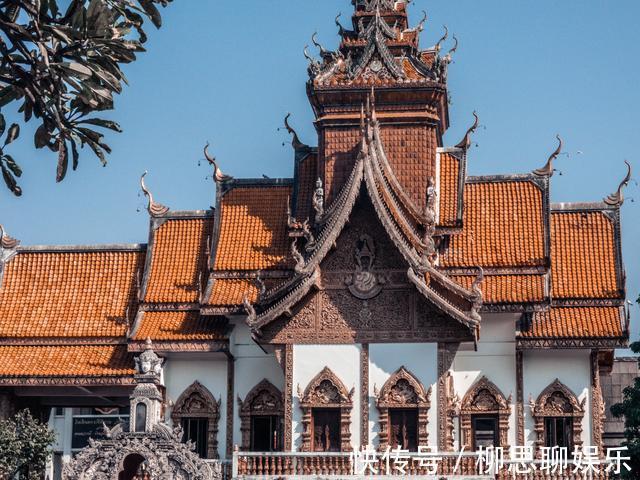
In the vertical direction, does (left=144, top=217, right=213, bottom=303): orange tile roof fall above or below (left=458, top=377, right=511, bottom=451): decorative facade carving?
above

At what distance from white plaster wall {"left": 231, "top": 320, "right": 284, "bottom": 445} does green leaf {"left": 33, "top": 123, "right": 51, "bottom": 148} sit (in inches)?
747

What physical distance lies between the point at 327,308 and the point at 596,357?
5.58 meters

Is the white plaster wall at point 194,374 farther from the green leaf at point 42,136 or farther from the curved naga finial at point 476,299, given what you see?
the green leaf at point 42,136

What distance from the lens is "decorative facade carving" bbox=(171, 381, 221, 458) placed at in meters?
28.6

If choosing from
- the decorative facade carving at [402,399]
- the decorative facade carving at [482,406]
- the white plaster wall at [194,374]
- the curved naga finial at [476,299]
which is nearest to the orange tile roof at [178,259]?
the white plaster wall at [194,374]

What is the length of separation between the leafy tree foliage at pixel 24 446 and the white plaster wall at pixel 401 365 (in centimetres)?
720

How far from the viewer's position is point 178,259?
30.4 metres

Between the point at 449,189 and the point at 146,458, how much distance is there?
8.95 meters

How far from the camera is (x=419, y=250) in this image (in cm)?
2714

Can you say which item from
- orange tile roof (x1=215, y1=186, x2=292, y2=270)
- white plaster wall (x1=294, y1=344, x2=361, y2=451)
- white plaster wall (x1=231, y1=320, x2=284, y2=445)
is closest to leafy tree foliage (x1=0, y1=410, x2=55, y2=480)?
white plaster wall (x1=231, y1=320, x2=284, y2=445)

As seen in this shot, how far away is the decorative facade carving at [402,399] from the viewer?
86.7 ft

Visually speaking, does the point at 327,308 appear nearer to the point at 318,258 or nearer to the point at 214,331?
the point at 318,258

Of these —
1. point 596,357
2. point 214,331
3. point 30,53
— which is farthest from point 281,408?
point 30,53

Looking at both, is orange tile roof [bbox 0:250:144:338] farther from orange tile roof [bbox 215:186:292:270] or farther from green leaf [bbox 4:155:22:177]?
green leaf [bbox 4:155:22:177]
